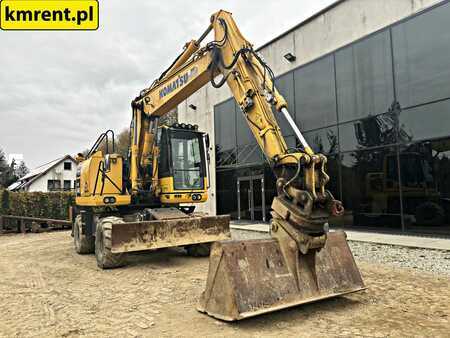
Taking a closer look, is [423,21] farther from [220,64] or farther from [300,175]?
[300,175]

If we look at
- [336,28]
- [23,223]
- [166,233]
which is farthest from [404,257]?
[23,223]

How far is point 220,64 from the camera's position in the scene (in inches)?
251

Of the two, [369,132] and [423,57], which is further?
[369,132]

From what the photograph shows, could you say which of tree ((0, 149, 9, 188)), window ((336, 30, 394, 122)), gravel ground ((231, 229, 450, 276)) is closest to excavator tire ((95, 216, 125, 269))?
gravel ground ((231, 229, 450, 276))

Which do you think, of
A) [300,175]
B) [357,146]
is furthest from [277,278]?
[357,146]

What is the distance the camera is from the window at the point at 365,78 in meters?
11.0

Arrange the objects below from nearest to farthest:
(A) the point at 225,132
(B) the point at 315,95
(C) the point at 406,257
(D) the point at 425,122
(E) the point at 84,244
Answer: (C) the point at 406,257 < (E) the point at 84,244 < (D) the point at 425,122 < (B) the point at 315,95 < (A) the point at 225,132

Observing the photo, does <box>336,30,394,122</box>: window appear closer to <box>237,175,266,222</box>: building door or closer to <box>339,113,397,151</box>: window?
<box>339,113,397,151</box>: window

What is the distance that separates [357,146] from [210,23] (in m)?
6.98

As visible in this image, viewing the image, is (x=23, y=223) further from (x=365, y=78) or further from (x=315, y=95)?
(x=365, y=78)

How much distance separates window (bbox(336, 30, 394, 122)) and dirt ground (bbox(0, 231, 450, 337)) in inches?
237

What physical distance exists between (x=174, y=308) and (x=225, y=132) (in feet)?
45.6

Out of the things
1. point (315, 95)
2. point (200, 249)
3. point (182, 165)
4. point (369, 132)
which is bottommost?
point (200, 249)

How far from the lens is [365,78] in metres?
11.5
